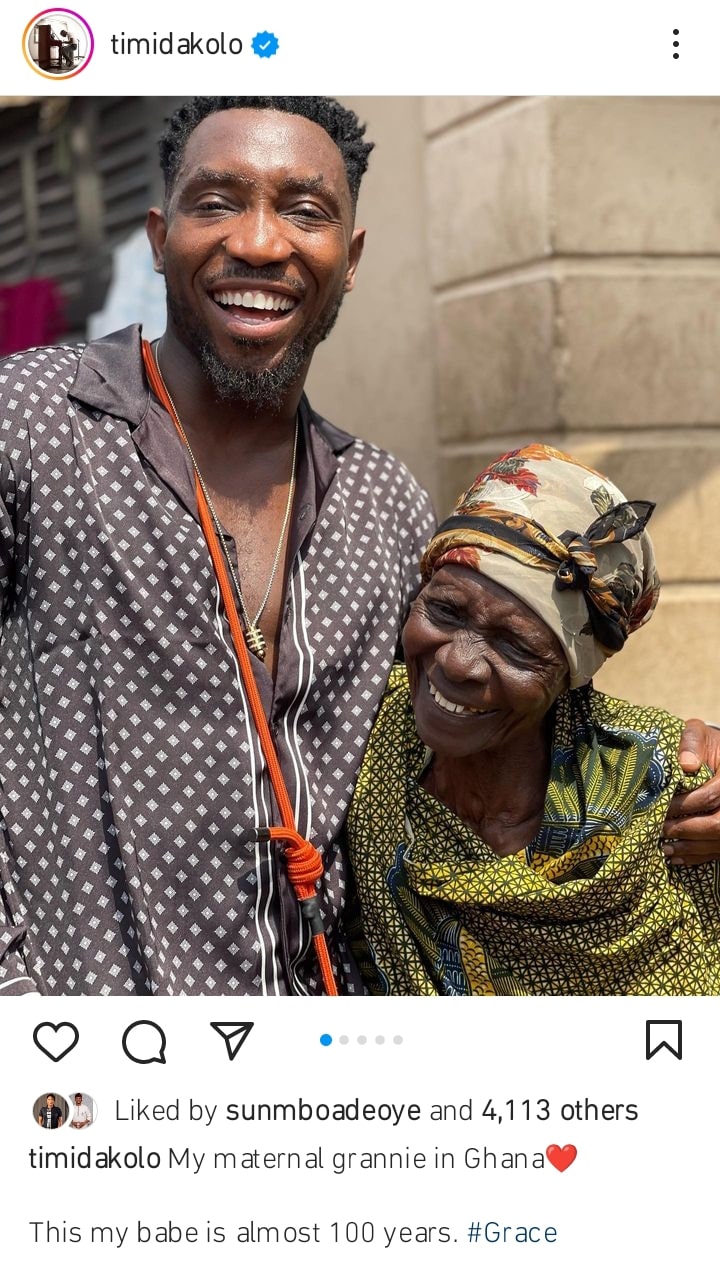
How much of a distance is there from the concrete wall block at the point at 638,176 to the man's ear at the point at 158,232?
5.59 ft

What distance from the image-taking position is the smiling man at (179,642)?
2.38m

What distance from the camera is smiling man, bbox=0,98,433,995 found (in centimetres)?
238

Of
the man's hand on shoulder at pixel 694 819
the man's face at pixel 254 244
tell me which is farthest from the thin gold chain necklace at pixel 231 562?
the man's hand on shoulder at pixel 694 819

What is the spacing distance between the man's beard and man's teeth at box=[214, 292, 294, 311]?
0.19 feet

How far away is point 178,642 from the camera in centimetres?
241

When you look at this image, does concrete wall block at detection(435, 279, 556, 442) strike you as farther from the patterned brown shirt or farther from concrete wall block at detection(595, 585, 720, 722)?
the patterned brown shirt

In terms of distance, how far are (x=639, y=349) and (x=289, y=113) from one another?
6.16ft

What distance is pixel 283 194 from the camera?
2.46 m

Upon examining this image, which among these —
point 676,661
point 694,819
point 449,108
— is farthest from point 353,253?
point 676,661
